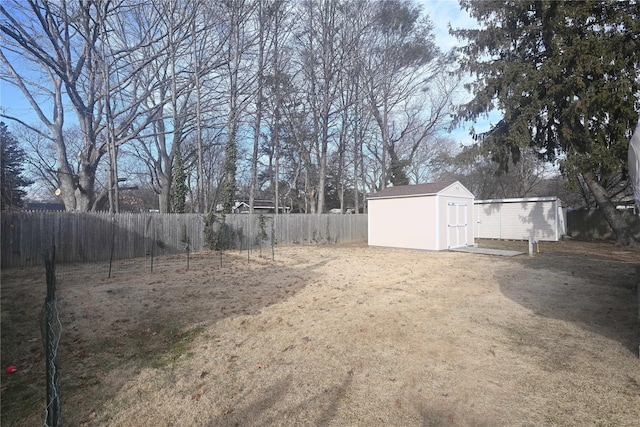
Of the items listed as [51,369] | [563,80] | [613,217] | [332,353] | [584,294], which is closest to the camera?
[51,369]

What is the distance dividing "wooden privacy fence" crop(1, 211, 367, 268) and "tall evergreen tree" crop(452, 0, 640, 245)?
11.6 m

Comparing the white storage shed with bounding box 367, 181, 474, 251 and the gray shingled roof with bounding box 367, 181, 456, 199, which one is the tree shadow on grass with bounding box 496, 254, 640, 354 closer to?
the white storage shed with bounding box 367, 181, 474, 251

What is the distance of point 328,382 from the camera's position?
3084mm

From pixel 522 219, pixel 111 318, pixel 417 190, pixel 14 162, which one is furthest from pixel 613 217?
pixel 14 162

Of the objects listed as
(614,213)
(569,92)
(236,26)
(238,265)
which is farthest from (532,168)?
(238,265)

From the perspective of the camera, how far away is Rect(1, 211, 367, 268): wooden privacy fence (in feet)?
33.0

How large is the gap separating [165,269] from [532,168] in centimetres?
3150

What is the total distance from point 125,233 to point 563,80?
1929 cm

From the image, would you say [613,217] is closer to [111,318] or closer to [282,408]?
[282,408]

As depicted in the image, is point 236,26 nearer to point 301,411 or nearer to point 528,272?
point 528,272

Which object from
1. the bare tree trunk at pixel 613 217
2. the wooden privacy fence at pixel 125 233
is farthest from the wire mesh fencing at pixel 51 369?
the bare tree trunk at pixel 613 217

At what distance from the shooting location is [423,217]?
47.9 feet

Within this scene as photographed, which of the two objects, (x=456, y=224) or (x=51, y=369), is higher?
(x=456, y=224)

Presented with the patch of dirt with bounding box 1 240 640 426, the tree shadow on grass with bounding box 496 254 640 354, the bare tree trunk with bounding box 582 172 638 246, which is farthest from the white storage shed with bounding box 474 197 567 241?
the patch of dirt with bounding box 1 240 640 426
